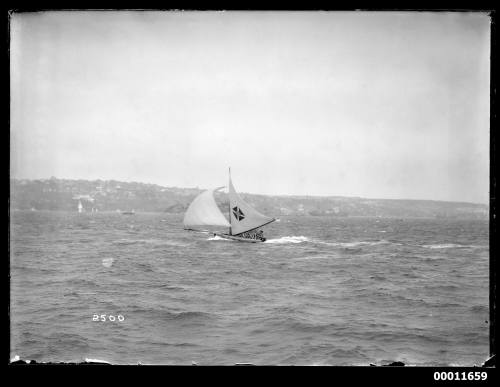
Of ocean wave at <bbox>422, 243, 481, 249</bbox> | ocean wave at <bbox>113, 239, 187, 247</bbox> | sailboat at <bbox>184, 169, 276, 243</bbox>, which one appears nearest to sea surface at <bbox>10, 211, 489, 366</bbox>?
ocean wave at <bbox>422, 243, 481, 249</bbox>

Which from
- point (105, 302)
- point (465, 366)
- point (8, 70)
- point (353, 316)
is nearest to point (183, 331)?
point (105, 302)

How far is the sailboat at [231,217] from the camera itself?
9891 millimetres

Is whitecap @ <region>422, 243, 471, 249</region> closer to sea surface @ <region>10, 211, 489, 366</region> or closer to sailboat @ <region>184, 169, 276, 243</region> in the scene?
sea surface @ <region>10, 211, 489, 366</region>

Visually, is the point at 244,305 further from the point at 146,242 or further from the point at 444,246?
the point at 444,246

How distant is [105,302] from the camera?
6.65 meters

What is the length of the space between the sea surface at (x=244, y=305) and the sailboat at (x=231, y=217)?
1811 mm

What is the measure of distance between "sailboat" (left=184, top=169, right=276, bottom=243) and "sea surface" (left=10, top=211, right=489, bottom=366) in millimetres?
1811

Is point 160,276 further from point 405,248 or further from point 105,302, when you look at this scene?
point 405,248

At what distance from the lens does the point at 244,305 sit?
24.2 feet

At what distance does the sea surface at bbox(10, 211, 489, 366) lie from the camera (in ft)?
19.3

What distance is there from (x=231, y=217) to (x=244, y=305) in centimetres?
800
